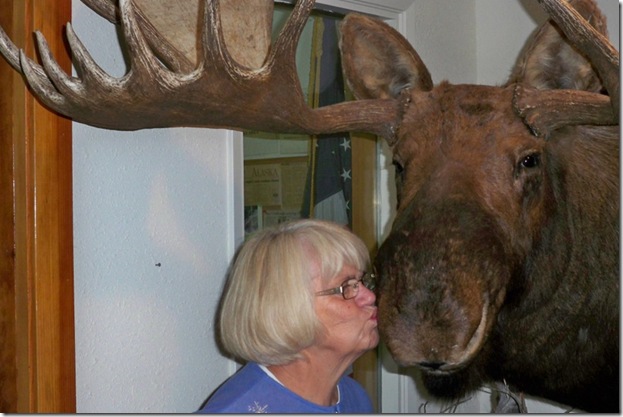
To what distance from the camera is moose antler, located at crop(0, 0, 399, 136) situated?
71.5 inches

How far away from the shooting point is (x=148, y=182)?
2.32 metres

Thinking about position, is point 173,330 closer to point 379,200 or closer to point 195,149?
point 195,149

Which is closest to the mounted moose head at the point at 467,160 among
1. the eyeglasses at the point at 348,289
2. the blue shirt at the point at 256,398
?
the eyeglasses at the point at 348,289

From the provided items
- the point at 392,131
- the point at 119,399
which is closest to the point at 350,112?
the point at 392,131

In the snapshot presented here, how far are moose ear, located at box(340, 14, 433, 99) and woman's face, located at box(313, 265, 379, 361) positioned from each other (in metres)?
0.67

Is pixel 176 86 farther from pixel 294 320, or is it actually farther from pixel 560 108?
pixel 560 108

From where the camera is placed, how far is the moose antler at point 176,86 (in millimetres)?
1815

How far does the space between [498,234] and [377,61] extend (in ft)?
2.63

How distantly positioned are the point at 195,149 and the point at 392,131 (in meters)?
0.65

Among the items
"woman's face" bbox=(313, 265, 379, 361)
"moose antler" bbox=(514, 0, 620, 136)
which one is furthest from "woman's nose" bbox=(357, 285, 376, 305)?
"moose antler" bbox=(514, 0, 620, 136)

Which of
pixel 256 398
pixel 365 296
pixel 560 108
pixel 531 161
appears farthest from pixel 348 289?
pixel 560 108

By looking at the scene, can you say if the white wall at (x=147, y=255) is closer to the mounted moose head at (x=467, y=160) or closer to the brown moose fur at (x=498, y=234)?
the mounted moose head at (x=467, y=160)

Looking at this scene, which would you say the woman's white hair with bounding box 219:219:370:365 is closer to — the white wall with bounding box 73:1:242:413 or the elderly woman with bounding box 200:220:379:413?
the elderly woman with bounding box 200:220:379:413

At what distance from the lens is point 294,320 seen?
1905 mm
